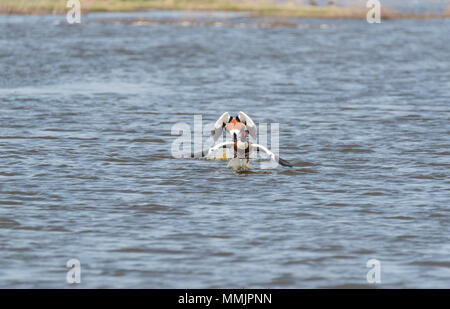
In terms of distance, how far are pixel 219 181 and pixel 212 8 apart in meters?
72.3

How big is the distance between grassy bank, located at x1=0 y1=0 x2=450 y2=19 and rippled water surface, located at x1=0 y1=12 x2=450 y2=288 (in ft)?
135

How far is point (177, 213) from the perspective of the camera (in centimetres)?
1434

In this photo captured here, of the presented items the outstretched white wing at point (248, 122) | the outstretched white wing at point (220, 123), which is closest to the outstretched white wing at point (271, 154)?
the outstretched white wing at point (248, 122)

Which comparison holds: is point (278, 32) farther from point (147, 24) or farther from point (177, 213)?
point (177, 213)

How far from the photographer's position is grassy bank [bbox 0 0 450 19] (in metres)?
82.9

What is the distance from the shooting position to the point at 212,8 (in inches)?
3450

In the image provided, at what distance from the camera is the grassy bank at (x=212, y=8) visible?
8294 centimetres

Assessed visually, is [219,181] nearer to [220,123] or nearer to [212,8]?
→ [220,123]

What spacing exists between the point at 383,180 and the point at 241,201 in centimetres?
335

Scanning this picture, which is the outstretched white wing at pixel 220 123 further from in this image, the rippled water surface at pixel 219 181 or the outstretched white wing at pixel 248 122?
the rippled water surface at pixel 219 181

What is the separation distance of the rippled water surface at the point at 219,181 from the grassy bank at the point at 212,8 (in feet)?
135

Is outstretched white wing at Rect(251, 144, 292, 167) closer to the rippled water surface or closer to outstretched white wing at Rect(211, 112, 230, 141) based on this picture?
the rippled water surface
